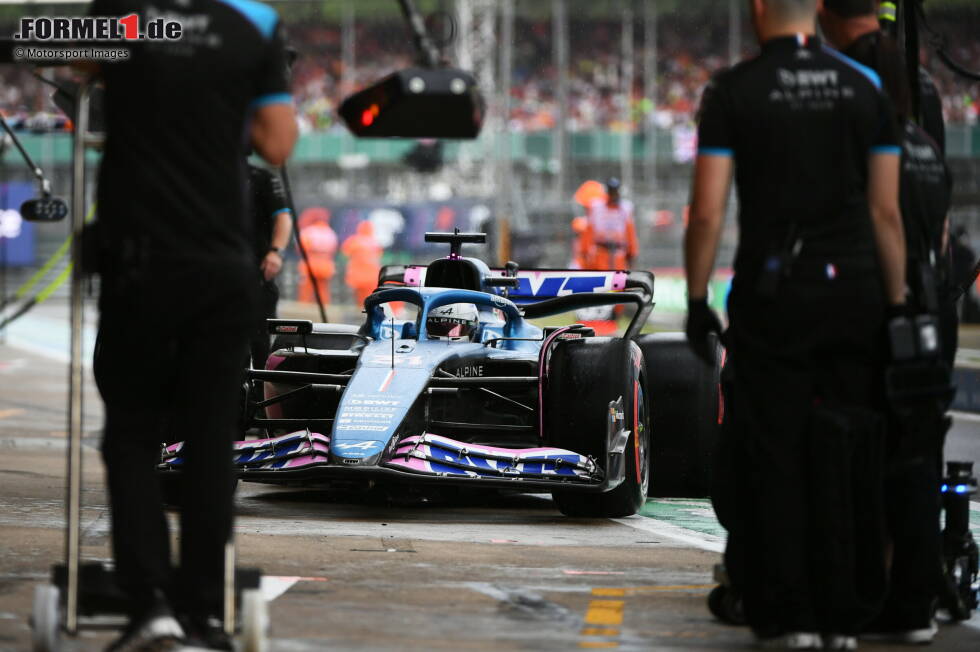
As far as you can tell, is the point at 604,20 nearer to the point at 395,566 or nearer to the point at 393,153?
the point at 393,153

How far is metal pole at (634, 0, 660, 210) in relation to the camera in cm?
4691

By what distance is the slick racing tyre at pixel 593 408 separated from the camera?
25.7 ft

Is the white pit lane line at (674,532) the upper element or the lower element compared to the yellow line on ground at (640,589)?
lower

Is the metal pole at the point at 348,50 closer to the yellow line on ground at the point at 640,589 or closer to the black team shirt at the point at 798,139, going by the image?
the yellow line on ground at the point at 640,589

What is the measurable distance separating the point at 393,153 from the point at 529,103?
238 inches

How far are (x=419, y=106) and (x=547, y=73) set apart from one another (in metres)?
45.5

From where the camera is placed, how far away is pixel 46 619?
4.12 m

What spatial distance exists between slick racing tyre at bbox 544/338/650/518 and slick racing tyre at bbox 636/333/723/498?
0.51m

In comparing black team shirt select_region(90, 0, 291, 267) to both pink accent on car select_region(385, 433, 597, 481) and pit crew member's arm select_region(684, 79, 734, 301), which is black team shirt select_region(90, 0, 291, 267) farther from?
pink accent on car select_region(385, 433, 597, 481)

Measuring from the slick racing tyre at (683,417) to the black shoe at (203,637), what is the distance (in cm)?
478

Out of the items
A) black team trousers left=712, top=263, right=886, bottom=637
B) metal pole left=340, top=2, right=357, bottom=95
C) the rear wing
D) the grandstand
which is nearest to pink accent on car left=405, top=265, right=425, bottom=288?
the rear wing

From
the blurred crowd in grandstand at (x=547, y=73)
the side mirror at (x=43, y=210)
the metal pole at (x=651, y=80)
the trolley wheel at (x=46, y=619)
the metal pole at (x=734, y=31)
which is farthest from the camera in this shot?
the blurred crowd in grandstand at (x=547, y=73)

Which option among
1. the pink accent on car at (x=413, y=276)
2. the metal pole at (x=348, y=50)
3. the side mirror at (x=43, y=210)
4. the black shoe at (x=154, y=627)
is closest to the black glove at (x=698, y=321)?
the black shoe at (x=154, y=627)

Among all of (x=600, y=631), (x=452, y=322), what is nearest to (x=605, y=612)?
(x=600, y=631)
